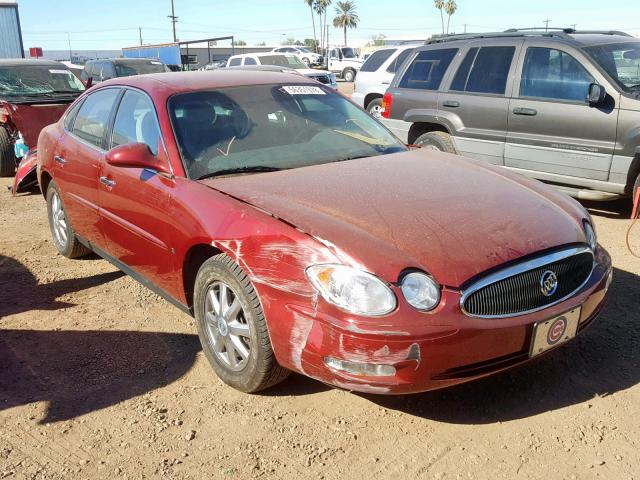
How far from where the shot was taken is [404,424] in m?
3.06

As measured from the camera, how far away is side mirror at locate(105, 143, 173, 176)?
368 centimetres

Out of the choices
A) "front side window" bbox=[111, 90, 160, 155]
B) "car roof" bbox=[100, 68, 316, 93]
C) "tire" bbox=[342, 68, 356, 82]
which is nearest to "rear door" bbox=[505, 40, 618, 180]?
"car roof" bbox=[100, 68, 316, 93]

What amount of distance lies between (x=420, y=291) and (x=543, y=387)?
1.12 metres

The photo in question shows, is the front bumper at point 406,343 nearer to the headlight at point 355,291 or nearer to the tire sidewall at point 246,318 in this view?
the headlight at point 355,291

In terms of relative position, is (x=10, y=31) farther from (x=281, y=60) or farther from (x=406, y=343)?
(x=406, y=343)

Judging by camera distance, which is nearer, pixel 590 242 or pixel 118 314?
pixel 590 242

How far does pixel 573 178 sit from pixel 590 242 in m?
3.32

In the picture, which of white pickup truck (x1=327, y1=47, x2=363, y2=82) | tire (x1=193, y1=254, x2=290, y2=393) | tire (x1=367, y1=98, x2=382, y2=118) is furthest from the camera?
white pickup truck (x1=327, y1=47, x2=363, y2=82)

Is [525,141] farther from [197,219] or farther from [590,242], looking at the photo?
[197,219]

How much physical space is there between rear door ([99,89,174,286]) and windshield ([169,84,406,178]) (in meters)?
0.21

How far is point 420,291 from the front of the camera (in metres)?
2.72

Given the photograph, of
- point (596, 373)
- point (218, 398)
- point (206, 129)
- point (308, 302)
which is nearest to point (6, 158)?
point (206, 129)

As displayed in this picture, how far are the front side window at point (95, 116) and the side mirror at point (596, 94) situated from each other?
14.5ft

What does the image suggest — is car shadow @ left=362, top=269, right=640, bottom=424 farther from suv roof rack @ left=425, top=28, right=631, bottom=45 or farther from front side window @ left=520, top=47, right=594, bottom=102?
suv roof rack @ left=425, top=28, right=631, bottom=45
